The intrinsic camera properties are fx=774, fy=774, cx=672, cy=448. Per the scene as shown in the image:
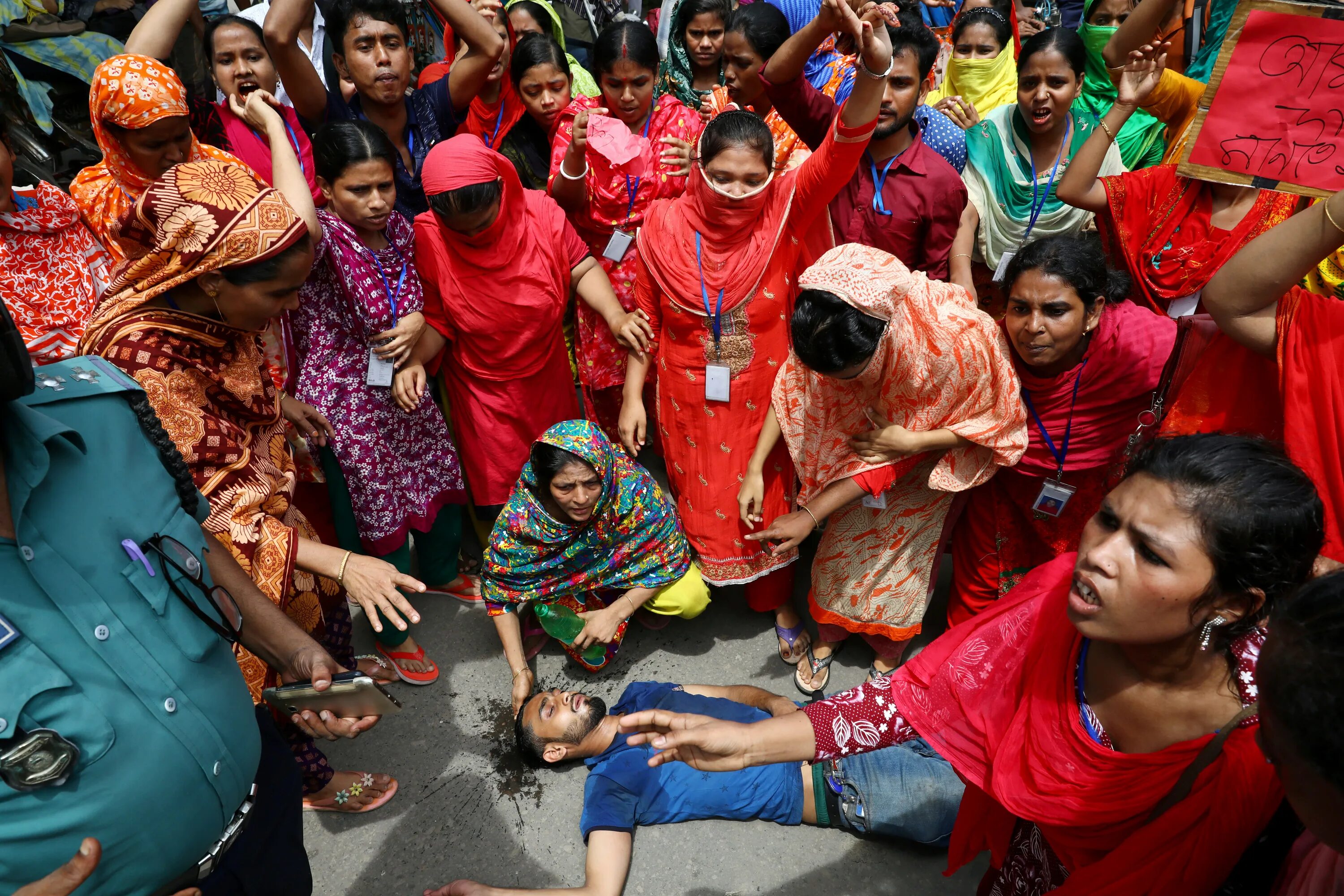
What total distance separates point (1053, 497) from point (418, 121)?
2.84m

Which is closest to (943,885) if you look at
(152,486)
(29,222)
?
(152,486)

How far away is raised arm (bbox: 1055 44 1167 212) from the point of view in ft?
8.36

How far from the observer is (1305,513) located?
1156mm

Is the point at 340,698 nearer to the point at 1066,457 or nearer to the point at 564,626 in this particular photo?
the point at 564,626

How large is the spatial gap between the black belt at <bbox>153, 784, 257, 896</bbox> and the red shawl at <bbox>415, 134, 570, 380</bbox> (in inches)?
71.5

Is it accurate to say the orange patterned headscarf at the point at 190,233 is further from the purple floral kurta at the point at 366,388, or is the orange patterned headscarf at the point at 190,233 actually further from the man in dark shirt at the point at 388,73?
the man in dark shirt at the point at 388,73

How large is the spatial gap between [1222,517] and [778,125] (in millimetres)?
2597

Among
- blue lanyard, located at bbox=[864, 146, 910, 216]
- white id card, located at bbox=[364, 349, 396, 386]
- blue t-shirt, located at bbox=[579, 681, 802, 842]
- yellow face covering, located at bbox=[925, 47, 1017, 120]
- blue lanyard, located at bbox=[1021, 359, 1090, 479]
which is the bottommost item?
blue t-shirt, located at bbox=[579, 681, 802, 842]

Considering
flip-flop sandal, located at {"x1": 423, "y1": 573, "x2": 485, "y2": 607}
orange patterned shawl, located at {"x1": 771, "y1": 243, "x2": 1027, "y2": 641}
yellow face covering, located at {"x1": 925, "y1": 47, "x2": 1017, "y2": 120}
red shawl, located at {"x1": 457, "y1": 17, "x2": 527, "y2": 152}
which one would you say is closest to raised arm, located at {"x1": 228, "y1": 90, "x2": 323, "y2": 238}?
red shawl, located at {"x1": 457, "y1": 17, "x2": 527, "y2": 152}

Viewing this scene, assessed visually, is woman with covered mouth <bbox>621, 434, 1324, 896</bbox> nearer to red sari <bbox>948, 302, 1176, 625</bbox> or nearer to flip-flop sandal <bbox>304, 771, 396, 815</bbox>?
red sari <bbox>948, 302, 1176, 625</bbox>

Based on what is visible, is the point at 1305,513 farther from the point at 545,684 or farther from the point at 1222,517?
the point at 545,684

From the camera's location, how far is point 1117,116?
101 inches

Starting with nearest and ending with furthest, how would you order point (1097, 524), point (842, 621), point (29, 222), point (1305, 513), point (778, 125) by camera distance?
point (1305, 513) → point (1097, 524) → point (29, 222) → point (842, 621) → point (778, 125)

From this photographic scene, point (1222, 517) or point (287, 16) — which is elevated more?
point (287, 16)
